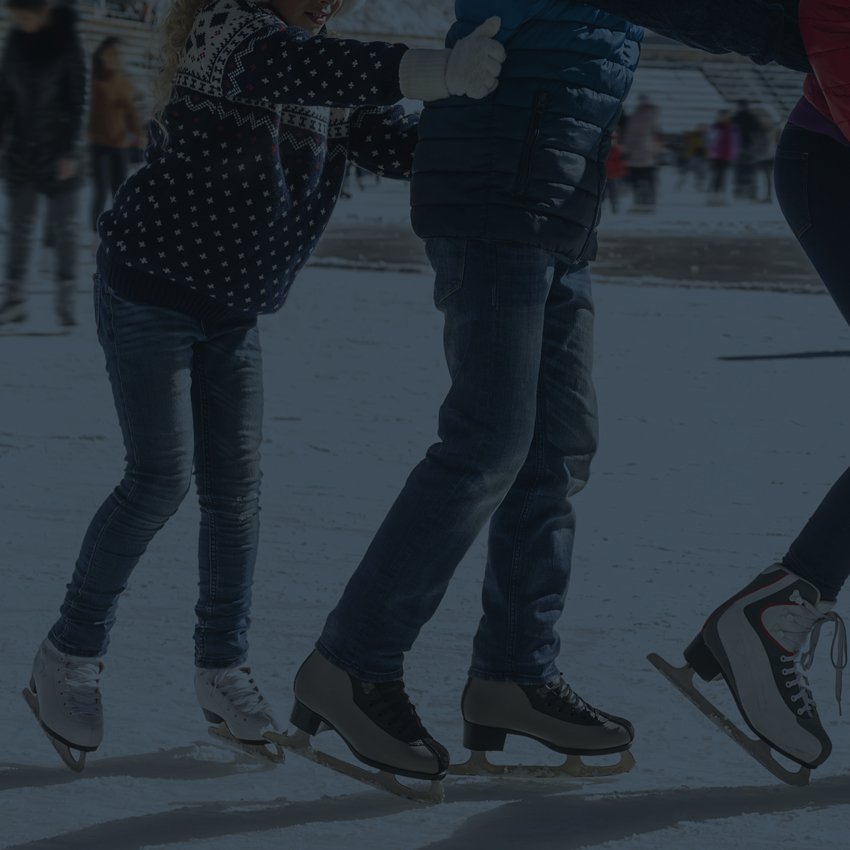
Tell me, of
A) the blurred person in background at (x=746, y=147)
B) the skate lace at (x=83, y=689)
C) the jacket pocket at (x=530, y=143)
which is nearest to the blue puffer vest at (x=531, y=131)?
the jacket pocket at (x=530, y=143)

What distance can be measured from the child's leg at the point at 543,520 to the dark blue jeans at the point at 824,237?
336mm

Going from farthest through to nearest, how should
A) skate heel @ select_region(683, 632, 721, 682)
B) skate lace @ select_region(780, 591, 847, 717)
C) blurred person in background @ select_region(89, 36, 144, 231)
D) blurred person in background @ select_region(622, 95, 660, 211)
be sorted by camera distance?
blurred person in background @ select_region(622, 95, 660, 211), blurred person in background @ select_region(89, 36, 144, 231), skate heel @ select_region(683, 632, 721, 682), skate lace @ select_region(780, 591, 847, 717)

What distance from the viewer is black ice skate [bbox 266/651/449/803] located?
2.13 metres

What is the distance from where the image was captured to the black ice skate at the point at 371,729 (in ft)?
6.98

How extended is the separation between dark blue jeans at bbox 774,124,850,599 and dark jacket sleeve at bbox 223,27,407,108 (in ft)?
2.07

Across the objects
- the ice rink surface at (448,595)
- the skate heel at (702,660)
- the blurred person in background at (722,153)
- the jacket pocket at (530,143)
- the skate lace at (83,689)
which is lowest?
the blurred person in background at (722,153)

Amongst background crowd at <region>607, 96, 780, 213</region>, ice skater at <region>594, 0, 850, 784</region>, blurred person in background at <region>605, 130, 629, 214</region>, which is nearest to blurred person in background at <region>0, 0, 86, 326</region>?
ice skater at <region>594, 0, 850, 784</region>

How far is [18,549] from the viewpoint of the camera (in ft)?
11.2

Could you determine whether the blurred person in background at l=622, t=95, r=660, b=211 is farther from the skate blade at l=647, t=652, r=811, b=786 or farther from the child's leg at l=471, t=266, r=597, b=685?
the child's leg at l=471, t=266, r=597, b=685

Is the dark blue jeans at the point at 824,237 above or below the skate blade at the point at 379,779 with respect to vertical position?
above

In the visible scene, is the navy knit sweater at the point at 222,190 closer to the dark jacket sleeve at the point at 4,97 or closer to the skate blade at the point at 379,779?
the skate blade at the point at 379,779

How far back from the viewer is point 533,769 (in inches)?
88.4

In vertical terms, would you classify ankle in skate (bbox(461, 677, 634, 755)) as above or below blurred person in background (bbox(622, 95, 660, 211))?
above

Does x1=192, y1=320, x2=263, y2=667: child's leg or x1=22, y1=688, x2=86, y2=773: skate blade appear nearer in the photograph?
x1=22, y1=688, x2=86, y2=773: skate blade
